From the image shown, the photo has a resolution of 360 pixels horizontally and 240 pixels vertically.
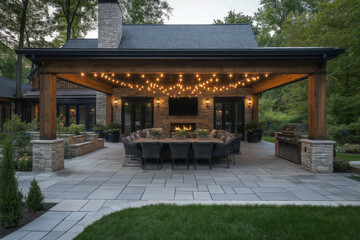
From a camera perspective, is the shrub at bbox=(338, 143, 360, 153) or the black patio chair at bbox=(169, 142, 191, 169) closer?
the black patio chair at bbox=(169, 142, 191, 169)

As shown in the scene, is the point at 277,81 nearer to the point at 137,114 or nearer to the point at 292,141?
the point at 292,141

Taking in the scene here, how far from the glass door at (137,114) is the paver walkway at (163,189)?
6.75 m

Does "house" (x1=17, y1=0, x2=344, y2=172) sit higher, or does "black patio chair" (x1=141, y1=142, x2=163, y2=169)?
"house" (x1=17, y1=0, x2=344, y2=172)

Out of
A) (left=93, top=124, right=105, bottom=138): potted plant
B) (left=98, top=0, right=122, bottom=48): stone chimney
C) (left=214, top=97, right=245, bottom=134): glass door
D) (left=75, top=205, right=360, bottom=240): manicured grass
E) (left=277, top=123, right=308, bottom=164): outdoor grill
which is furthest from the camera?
(left=214, top=97, right=245, bottom=134): glass door

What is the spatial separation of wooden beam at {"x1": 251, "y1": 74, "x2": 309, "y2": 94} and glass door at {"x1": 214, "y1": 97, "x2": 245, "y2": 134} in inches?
58.3

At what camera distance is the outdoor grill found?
6.26 m

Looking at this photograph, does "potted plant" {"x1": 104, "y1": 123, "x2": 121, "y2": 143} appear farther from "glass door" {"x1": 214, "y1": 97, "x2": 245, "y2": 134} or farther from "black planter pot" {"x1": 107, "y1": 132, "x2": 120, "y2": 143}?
"glass door" {"x1": 214, "y1": 97, "x2": 245, "y2": 134}

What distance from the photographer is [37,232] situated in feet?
8.18

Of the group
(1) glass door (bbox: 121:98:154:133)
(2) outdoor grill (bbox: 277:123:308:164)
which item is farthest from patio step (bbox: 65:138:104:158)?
(2) outdoor grill (bbox: 277:123:308:164)

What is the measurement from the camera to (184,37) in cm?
1170

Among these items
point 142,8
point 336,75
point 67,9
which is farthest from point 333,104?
point 67,9

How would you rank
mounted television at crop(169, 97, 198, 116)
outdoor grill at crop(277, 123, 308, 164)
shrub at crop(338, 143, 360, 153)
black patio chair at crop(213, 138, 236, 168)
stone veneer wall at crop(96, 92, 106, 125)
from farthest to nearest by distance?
mounted television at crop(169, 97, 198, 116) < stone veneer wall at crop(96, 92, 106, 125) < shrub at crop(338, 143, 360, 153) < outdoor grill at crop(277, 123, 308, 164) < black patio chair at crop(213, 138, 236, 168)

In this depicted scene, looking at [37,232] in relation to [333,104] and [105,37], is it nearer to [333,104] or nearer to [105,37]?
[105,37]

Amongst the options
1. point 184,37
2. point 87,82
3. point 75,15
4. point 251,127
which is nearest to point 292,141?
point 251,127
